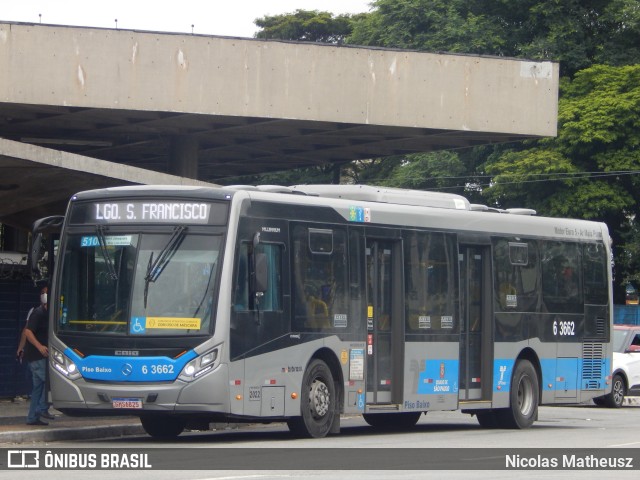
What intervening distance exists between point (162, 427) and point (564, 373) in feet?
24.9

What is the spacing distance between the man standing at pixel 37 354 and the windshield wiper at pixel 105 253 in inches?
67.9

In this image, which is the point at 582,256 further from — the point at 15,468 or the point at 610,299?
the point at 15,468

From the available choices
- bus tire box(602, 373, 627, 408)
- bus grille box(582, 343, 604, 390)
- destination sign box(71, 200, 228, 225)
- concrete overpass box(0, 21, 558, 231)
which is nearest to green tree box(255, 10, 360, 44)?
concrete overpass box(0, 21, 558, 231)

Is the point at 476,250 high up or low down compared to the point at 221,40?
down

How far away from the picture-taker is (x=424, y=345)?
62.0 ft

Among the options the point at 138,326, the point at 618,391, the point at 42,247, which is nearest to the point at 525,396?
the point at 138,326

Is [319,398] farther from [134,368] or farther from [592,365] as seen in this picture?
[592,365]

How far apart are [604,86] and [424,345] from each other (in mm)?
29478

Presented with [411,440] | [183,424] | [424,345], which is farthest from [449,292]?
[183,424]

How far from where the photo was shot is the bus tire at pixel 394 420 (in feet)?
68.8

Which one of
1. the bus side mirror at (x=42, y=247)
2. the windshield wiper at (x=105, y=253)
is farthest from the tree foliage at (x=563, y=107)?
the windshield wiper at (x=105, y=253)

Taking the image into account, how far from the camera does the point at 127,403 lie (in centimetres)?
1537

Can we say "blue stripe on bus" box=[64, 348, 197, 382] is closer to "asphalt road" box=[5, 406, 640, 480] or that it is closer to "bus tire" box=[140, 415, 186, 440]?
"asphalt road" box=[5, 406, 640, 480]

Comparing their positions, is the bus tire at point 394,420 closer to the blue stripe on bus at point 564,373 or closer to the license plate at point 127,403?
the blue stripe on bus at point 564,373
